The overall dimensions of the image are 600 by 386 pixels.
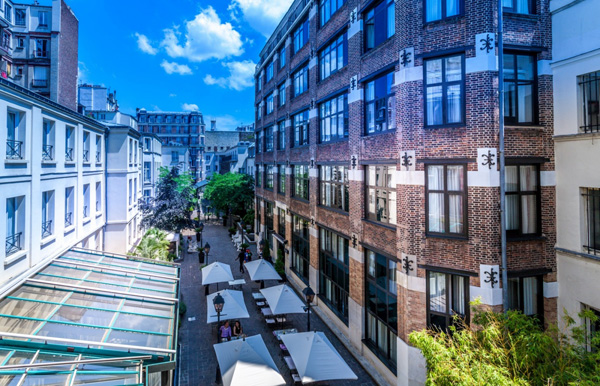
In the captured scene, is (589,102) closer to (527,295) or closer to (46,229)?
(527,295)

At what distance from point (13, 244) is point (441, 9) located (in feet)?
51.3

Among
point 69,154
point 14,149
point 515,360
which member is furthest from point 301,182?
point 515,360

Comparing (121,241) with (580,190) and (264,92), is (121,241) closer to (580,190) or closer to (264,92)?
(264,92)

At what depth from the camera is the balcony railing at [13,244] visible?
10.1 metres

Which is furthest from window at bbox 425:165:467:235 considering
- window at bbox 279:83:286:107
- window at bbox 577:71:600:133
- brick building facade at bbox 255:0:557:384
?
window at bbox 279:83:286:107

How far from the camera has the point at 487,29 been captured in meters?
10.2

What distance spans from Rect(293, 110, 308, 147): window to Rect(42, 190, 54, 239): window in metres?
14.7

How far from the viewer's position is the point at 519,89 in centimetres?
1091

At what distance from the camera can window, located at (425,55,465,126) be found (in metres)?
10.7

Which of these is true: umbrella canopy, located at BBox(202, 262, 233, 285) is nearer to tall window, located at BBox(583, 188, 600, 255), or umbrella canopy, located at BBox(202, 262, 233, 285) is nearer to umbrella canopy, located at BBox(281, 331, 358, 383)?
umbrella canopy, located at BBox(281, 331, 358, 383)

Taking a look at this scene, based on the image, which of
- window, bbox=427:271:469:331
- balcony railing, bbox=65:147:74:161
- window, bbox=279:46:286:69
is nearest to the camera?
window, bbox=427:271:469:331

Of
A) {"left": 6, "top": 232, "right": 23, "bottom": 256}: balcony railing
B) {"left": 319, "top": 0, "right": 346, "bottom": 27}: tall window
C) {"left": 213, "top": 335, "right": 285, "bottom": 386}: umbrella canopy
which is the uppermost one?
{"left": 319, "top": 0, "right": 346, "bottom": 27}: tall window

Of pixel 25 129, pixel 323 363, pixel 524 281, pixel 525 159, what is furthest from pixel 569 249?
pixel 25 129

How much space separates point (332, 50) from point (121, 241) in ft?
61.6
